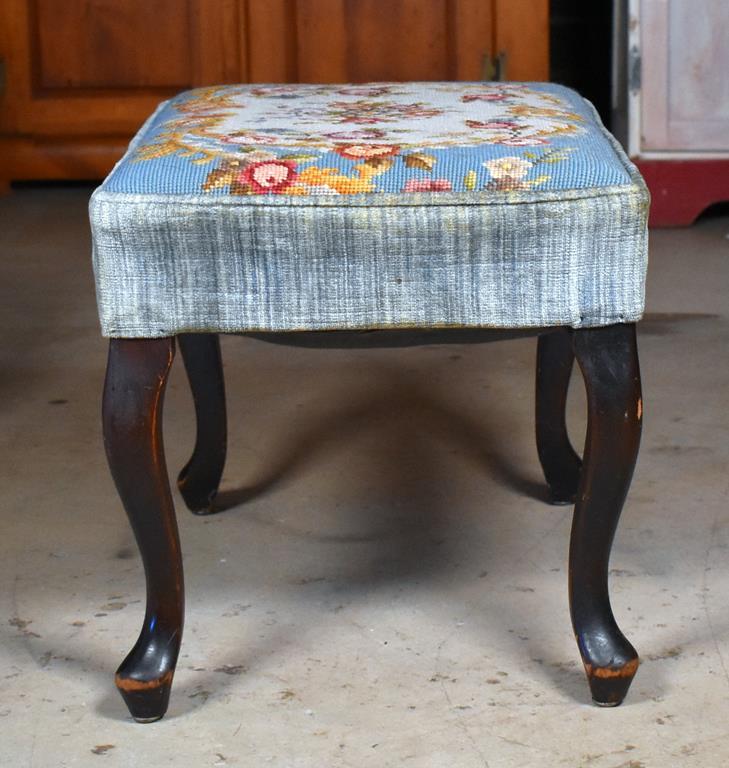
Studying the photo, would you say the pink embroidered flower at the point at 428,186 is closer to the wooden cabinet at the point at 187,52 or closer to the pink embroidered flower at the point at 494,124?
the pink embroidered flower at the point at 494,124

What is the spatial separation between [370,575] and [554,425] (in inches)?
10.8

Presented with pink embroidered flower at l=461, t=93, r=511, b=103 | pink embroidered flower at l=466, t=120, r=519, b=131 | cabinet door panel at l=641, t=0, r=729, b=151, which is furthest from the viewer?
cabinet door panel at l=641, t=0, r=729, b=151

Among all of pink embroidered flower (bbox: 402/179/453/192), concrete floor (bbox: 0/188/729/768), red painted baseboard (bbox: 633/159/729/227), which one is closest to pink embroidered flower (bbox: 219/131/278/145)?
pink embroidered flower (bbox: 402/179/453/192)

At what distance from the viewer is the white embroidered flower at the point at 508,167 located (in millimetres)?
902

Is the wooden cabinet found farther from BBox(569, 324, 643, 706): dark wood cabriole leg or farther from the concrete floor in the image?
BBox(569, 324, 643, 706): dark wood cabriole leg

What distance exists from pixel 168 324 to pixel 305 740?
12.4 inches

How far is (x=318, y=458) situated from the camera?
1.51 meters

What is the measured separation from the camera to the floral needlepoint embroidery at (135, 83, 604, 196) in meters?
0.90

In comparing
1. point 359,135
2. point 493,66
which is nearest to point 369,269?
point 359,135

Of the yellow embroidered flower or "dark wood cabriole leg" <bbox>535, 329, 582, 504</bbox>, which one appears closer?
the yellow embroidered flower

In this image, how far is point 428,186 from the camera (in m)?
0.90

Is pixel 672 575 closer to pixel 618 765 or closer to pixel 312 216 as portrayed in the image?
pixel 618 765

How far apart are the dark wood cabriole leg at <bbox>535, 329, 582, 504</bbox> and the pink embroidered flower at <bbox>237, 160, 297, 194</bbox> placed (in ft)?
1.52

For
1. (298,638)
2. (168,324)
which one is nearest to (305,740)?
(298,638)
